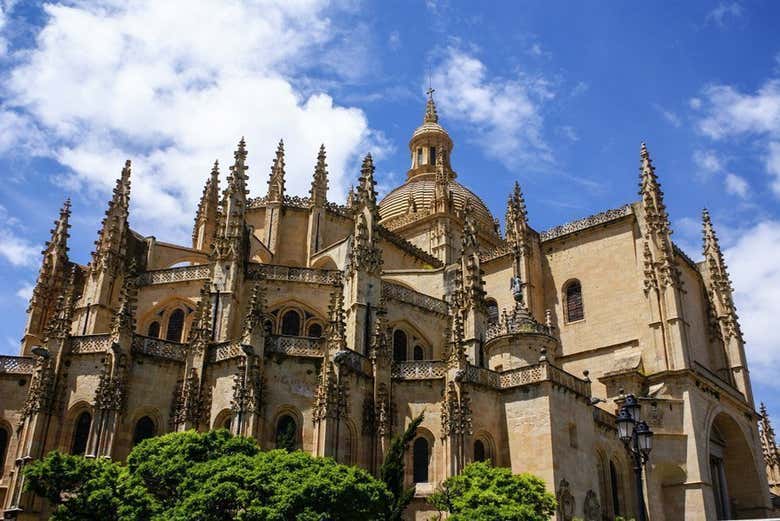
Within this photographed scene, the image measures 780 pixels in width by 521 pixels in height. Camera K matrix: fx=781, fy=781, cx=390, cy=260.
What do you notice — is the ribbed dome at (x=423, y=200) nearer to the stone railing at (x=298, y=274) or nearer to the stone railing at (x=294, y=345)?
the stone railing at (x=298, y=274)

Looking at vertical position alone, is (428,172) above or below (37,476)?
above

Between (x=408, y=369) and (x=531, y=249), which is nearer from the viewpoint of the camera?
(x=408, y=369)

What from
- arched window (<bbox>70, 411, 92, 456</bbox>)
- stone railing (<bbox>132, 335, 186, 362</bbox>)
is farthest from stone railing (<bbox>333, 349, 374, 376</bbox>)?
arched window (<bbox>70, 411, 92, 456</bbox>)

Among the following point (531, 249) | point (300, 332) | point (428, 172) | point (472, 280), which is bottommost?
point (300, 332)

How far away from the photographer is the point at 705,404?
36562mm

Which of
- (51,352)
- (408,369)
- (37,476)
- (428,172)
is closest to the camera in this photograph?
Result: (37,476)

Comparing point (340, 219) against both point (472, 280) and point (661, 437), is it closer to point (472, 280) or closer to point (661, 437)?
point (472, 280)

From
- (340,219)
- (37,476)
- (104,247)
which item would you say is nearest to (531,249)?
(340,219)

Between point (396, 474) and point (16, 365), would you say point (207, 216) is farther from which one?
point (396, 474)

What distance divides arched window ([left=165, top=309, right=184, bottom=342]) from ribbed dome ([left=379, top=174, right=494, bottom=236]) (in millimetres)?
25592

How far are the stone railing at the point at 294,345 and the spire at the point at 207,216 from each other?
16.2 metres

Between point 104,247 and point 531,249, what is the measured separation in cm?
2190

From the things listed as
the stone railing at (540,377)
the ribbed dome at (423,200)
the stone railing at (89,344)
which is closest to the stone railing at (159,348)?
the stone railing at (89,344)

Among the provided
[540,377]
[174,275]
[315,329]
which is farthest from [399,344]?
[174,275]
